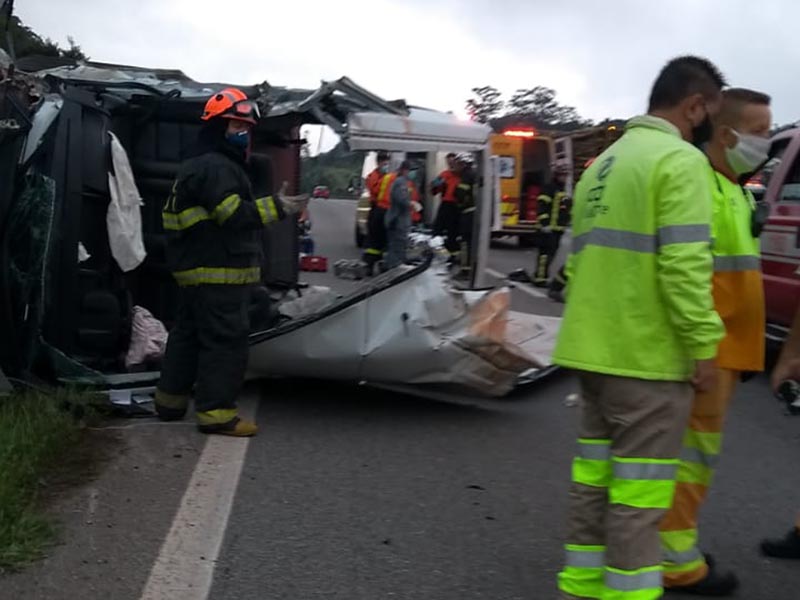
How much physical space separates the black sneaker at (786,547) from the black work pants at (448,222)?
33.8 ft

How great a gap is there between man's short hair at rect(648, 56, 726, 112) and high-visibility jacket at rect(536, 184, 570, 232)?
1066 cm

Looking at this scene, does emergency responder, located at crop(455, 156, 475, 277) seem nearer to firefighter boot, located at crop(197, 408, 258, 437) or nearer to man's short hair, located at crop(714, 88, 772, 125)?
firefighter boot, located at crop(197, 408, 258, 437)

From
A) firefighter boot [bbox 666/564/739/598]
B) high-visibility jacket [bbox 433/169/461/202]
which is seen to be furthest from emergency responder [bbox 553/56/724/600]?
high-visibility jacket [bbox 433/169/461/202]

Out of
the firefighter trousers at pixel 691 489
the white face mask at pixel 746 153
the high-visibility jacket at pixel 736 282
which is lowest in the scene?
the firefighter trousers at pixel 691 489

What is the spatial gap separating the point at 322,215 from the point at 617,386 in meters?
28.7

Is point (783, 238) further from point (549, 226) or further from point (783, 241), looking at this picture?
point (549, 226)

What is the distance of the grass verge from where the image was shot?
4.05 metres

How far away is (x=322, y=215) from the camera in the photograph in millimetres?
Result: 31719

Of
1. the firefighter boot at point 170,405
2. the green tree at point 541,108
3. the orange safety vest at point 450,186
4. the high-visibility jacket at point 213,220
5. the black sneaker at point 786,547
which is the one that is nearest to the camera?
the black sneaker at point 786,547

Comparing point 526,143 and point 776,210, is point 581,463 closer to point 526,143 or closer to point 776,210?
point 776,210

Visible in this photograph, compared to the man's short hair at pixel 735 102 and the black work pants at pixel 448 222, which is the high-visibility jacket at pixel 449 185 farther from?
the man's short hair at pixel 735 102

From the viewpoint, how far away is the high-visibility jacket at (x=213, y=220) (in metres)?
5.71

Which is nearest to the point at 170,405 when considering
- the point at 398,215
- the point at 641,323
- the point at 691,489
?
the point at 691,489

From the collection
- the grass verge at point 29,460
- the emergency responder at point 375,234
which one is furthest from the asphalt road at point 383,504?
the emergency responder at point 375,234
